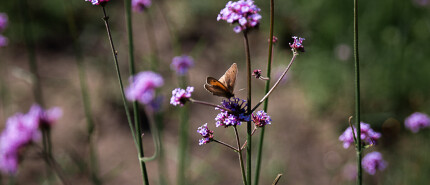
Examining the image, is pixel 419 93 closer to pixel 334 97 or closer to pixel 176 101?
pixel 334 97

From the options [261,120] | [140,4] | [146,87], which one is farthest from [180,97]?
[140,4]

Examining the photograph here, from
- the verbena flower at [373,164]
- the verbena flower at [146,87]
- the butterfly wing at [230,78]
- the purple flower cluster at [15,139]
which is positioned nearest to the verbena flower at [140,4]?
the verbena flower at [146,87]

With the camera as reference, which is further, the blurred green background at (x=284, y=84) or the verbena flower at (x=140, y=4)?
the blurred green background at (x=284, y=84)

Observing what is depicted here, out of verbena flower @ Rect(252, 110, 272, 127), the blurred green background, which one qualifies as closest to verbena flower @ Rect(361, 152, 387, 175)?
the blurred green background

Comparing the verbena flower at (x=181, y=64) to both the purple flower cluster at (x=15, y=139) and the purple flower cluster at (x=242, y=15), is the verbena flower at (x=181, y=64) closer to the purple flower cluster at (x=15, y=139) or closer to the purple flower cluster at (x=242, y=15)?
the purple flower cluster at (x=15, y=139)

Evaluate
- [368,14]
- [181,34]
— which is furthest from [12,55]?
[368,14]
